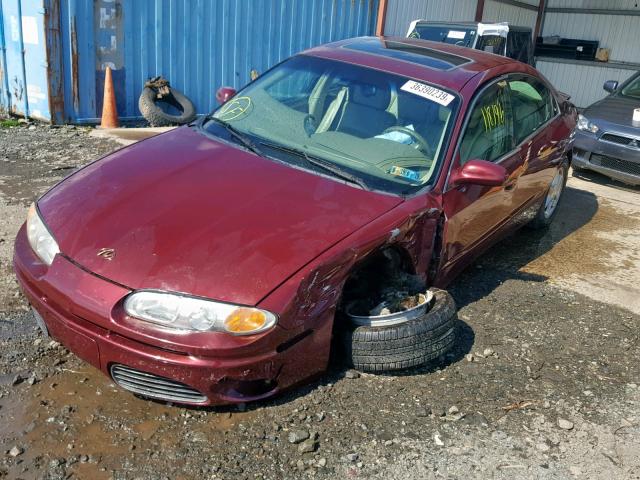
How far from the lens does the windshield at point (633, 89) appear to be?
27.8 feet

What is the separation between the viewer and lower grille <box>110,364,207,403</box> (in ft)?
9.08

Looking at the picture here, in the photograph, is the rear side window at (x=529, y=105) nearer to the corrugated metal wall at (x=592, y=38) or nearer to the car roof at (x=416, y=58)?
the car roof at (x=416, y=58)

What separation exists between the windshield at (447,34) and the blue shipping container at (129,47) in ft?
6.57

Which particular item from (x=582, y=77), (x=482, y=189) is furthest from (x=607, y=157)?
(x=582, y=77)

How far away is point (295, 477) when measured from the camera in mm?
2670

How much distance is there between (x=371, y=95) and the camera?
4012 millimetres

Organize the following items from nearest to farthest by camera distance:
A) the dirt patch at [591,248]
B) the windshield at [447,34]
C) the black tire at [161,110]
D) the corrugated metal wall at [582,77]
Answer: the dirt patch at [591,248] < the black tire at [161,110] < the windshield at [447,34] < the corrugated metal wall at [582,77]

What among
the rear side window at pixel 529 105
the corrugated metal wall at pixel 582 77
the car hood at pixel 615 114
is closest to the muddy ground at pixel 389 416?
the rear side window at pixel 529 105

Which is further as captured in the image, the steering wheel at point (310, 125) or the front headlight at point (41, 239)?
the steering wheel at point (310, 125)

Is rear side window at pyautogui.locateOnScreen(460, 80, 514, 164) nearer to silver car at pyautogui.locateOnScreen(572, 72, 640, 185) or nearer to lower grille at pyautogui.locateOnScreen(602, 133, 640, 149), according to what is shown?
silver car at pyautogui.locateOnScreen(572, 72, 640, 185)

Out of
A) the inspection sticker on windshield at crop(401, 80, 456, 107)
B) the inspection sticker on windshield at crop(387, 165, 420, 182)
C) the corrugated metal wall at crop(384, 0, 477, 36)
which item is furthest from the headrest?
the corrugated metal wall at crop(384, 0, 477, 36)

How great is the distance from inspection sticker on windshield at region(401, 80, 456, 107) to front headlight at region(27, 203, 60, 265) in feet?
7.36

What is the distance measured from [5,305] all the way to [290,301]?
2.03 metres

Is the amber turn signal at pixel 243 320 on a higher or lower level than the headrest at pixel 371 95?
lower
